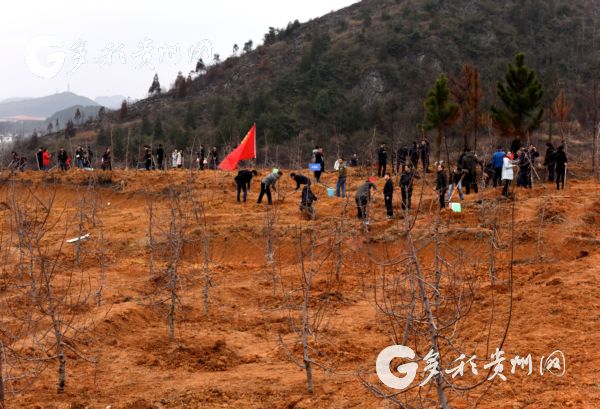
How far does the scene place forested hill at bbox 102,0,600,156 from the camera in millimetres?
46906

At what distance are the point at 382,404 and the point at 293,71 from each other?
55.2 meters

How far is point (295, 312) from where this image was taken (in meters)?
8.64

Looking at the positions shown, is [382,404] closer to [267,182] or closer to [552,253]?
[552,253]

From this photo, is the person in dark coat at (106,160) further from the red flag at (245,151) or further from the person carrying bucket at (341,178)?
the person carrying bucket at (341,178)

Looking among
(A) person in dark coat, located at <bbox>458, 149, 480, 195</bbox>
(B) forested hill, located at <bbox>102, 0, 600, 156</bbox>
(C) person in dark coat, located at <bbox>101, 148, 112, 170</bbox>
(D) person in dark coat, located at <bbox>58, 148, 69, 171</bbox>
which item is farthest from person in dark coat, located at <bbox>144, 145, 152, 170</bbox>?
(B) forested hill, located at <bbox>102, 0, 600, 156</bbox>

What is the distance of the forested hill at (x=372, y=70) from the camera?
46.9 m

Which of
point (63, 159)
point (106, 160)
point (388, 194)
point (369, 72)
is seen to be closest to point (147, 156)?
point (106, 160)

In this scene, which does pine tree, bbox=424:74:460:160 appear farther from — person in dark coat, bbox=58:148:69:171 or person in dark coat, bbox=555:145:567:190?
person in dark coat, bbox=58:148:69:171

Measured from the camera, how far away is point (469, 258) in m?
10.3

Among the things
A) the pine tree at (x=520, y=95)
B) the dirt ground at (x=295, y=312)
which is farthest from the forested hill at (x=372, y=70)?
the dirt ground at (x=295, y=312)

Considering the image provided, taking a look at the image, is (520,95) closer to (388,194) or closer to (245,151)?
(245,151)

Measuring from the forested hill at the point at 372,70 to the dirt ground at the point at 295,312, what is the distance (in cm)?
2844

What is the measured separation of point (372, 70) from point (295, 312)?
4925 centimetres

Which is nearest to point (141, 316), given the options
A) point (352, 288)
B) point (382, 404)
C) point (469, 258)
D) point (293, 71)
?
point (352, 288)
